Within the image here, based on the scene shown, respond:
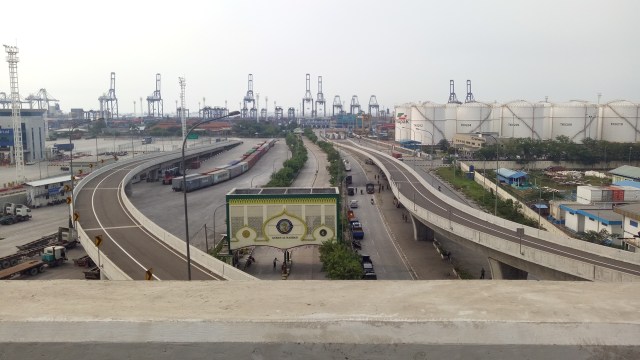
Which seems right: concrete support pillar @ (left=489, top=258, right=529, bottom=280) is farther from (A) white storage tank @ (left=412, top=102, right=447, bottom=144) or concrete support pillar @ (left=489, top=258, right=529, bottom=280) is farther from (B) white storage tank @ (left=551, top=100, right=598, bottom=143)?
(A) white storage tank @ (left=412, top=102, right=447, bottom=144)

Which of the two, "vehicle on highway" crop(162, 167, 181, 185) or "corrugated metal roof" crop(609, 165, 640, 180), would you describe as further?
"vehicle on highway" crop(162, 167, 181, 185)

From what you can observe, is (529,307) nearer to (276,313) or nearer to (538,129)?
(276,313)

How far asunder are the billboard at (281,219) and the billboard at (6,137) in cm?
2424

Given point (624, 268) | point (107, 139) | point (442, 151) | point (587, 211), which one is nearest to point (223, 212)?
point (587, 211)

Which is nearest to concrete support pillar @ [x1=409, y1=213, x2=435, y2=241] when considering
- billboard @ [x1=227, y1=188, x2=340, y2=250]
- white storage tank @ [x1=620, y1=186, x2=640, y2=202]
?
billboard @ [x1=227, y1=188, x2=340, y2=250]

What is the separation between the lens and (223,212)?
1775cm

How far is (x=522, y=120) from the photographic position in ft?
120

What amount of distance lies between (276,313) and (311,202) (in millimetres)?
9328

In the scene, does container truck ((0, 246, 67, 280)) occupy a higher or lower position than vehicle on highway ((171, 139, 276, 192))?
lower

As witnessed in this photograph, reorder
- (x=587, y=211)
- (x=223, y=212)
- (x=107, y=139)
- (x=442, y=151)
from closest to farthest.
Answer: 1. (x=587, y=211)
2. (x=223, y=212)
3. (x=442, y=151)
4. (x=107, y=139)

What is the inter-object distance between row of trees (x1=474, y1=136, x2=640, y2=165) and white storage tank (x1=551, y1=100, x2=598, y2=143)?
5364 millimetres

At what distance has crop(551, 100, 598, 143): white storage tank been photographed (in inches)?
1358

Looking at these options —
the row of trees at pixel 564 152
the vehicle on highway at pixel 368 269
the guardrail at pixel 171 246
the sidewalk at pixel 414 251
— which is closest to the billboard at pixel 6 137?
the guardrail at pixel 171 246

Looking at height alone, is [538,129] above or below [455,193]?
above
